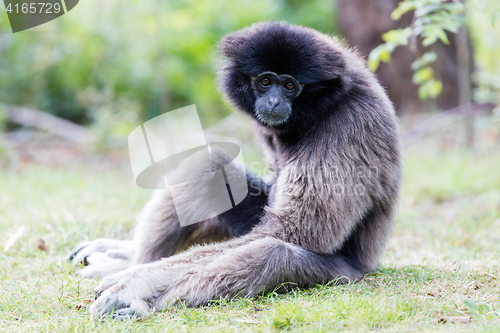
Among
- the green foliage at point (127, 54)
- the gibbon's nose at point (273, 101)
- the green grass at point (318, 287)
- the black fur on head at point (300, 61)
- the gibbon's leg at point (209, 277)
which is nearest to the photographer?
the green grass at point (318, 287)

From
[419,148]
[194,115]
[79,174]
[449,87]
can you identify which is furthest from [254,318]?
[194,115]

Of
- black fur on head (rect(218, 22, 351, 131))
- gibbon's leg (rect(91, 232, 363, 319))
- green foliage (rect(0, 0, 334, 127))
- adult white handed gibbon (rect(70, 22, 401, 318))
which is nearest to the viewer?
gibbon's leg (rect(91, 232, 363, 319))

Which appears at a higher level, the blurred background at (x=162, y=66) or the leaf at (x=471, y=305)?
the blurred background at (x=162, y=66)

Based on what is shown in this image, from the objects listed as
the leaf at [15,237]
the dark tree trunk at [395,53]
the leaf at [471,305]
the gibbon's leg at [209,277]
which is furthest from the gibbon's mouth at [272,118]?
the dark tree trunk at [395,53]

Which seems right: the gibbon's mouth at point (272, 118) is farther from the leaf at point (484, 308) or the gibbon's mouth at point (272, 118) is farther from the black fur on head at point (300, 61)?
the leaf at point (484, 308)

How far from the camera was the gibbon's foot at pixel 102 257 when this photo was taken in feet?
14.9

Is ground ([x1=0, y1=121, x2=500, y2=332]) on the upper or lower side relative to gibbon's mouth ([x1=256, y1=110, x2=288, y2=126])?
lower

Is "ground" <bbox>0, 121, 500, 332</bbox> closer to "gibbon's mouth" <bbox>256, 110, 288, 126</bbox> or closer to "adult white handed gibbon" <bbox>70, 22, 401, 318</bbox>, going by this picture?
"adult white handed gibbon" <bbox>70, 22, 401, 318</bbox>

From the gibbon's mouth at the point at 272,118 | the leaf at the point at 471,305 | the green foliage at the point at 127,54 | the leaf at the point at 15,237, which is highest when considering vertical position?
the green foliage at the point at 127,54

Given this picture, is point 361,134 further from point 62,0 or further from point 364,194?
point 62,0

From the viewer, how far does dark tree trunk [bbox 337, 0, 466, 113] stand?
10.4 m

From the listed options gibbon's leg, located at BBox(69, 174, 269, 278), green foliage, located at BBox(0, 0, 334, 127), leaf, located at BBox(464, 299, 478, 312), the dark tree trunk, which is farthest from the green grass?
green foliage, located at BBox(0, 0, 334, 127)

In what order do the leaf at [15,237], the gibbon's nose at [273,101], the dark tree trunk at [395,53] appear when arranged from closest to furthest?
1. the gibbon's nose at [273,101]
2. the leaf at [15,237]
3. the dark tree trunk at [395,53]

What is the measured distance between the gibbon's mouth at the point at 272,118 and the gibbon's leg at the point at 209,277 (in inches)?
44.4
